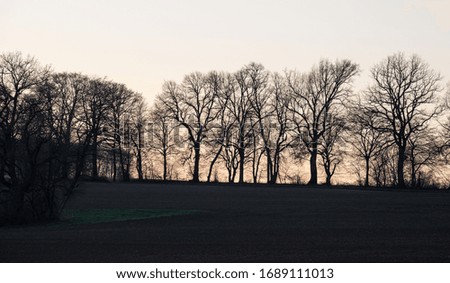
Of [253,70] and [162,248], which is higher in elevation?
[253,70]

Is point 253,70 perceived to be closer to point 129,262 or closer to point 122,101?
point 122,101

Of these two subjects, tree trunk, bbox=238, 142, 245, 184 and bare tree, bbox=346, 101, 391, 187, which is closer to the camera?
bare tree, bbox=346, 101, 391, 187

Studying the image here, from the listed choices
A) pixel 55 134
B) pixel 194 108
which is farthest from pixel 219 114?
pixel 55 134

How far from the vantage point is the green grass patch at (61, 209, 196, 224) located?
36.4 meters

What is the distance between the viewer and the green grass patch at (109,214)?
119 feet

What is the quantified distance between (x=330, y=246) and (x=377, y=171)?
8029 centimetres

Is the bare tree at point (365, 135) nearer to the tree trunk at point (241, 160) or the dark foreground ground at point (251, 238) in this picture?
the tree trunk at point (241, 160)

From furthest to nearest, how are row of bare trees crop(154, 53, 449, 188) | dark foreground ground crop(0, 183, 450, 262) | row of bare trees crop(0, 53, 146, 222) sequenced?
row of bare trees crop(154, 53, 449, 188) < row of bare trees crop(0, 53, 146, 222) < dark foreground ground crop(0, 183, 450, 262)

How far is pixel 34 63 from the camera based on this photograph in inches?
3236

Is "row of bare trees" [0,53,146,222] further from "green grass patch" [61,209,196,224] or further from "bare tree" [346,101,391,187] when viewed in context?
"bare tree" [346,101,391,187]

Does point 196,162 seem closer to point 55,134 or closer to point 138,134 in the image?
point 138,134

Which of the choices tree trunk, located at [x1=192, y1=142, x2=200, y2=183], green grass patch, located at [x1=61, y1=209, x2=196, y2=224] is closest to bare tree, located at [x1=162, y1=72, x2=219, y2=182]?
tree trunk, located at [x1=192, y1=142, x2=200, y2=183]

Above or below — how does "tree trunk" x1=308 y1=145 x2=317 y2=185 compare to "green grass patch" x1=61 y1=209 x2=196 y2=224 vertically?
above
